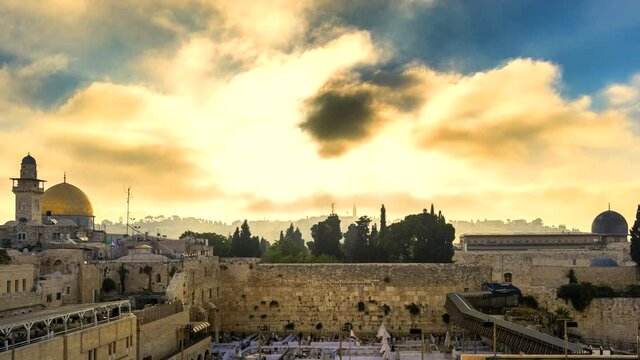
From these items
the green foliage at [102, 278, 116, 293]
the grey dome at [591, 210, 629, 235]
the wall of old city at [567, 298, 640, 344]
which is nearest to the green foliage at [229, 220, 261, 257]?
the green foliage at [102, 278, 116, 293]

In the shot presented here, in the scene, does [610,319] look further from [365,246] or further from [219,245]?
[219,245]

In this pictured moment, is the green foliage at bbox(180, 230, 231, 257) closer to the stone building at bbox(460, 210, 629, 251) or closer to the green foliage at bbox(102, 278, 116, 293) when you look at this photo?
the stone building at bbox(460, 210, 629, 251)

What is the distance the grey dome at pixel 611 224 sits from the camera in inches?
2334

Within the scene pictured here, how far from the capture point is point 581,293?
3794cm

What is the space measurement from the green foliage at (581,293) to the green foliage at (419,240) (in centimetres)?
→ 1078

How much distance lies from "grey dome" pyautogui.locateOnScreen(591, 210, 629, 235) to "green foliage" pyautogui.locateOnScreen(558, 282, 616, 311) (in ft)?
73.5

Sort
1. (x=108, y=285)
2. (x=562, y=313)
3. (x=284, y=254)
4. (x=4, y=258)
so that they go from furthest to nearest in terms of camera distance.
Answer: (x=284, y=254) → (x=562, y=313) → (x=108, y=285) → (x=4, y=258)

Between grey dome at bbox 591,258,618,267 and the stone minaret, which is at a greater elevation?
the stone minaret

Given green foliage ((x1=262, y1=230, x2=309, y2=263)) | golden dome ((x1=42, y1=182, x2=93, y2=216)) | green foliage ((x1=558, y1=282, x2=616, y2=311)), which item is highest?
golden dome ((x1=42, y1=182, x2=93, y2=216))

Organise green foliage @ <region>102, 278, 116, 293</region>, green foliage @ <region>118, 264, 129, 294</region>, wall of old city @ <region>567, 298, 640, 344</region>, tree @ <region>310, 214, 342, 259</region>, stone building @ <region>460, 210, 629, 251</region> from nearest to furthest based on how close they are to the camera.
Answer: green foliage @ <region>102, 278, 116, 293</region> < green foliage @ <region>118, 264, 129, 294</region> < wall of old city @ <region>567, 298, 640, 344</region> < tree @ <region>310, 214, 342, 259</region> < stone building @ <region>460, 210, 629, 251</region>

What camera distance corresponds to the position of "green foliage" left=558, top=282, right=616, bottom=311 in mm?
37875

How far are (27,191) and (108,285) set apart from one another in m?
12.5

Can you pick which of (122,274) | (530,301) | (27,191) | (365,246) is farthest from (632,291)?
(27,191)

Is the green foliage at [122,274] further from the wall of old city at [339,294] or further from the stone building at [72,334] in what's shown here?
the stone building at [72,334]
